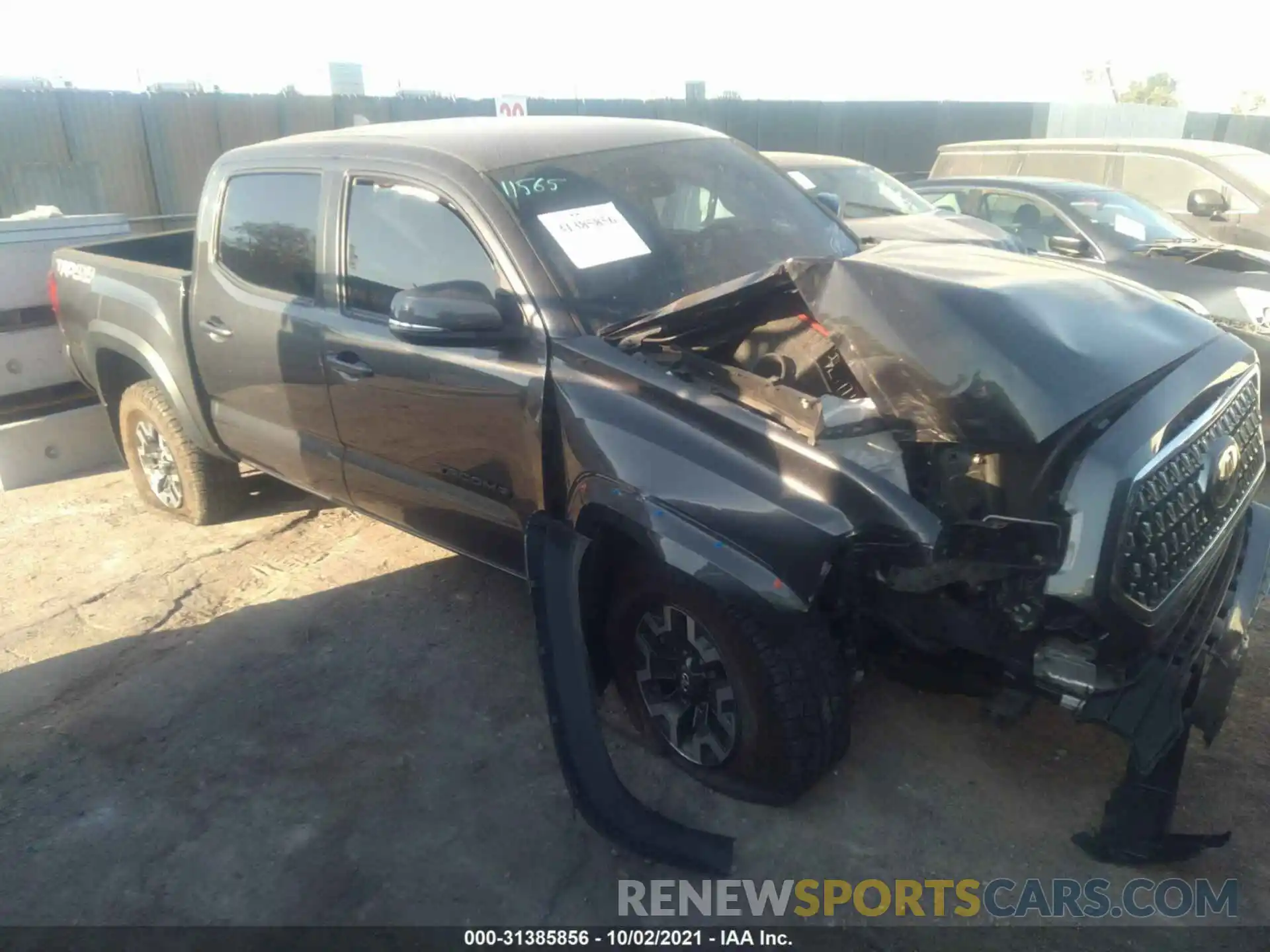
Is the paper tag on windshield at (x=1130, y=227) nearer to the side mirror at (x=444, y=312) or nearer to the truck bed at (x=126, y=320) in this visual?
the side mirror at (x=444, y=312)

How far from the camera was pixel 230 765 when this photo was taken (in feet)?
10.5

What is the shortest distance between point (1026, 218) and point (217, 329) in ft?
18.4

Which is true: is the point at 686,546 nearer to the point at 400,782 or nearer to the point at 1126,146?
the point at 400,782

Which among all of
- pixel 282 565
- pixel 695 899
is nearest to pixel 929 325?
pixel 695 899

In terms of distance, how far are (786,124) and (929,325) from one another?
1574cm

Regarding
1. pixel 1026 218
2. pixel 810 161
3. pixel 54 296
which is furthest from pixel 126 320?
pixel 1026 218

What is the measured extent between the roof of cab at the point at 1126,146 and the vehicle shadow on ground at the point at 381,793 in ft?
22.3

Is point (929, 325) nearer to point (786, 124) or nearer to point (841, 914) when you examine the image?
point (841, 914)

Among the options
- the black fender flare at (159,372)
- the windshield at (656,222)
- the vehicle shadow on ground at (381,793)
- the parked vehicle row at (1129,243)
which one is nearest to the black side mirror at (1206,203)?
the parked vehicle row at (1129,243)

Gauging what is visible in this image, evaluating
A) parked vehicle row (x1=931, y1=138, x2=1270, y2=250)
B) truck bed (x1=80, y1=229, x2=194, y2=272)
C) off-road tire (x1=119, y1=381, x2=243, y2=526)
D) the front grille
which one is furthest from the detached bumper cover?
parked vehicle row (x1=931, y1=138, x2=1270, y2=250)

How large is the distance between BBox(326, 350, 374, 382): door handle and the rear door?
0.12 meters

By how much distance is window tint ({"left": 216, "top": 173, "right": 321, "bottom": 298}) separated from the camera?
3768 mm

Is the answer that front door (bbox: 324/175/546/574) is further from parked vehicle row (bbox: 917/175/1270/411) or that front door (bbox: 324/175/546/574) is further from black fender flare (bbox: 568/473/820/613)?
parked vehicle row (bbox: 917/175/1270/411)

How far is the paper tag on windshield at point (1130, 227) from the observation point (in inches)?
253
